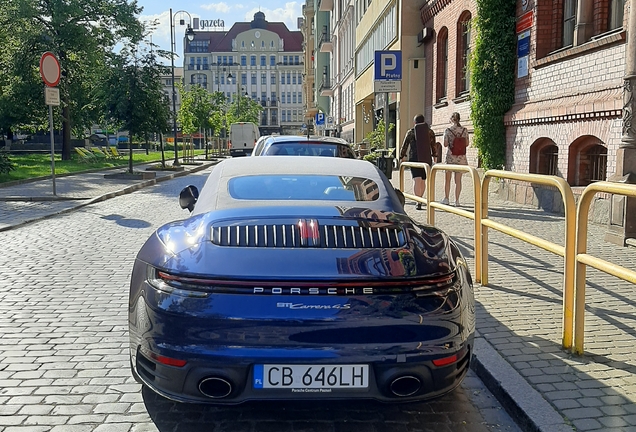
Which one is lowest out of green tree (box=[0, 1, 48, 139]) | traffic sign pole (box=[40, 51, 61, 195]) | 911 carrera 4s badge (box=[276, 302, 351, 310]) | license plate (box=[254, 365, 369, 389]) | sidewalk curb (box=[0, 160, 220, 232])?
sidewalk curb (box=[0, 160, 220, 232])

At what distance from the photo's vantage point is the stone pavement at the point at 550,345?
354 cm

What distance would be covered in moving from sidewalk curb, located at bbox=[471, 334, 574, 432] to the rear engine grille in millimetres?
1167

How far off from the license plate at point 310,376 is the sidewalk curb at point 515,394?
102cm

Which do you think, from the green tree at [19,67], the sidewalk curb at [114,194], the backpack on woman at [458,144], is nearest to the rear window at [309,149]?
the backpack on woman at [458,144]

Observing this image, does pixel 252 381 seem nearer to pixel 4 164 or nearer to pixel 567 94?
pixel 567 94

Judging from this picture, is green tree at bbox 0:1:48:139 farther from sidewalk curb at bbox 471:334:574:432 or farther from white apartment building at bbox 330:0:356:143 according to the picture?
sidewalk curb at bbox 471:334:574:432

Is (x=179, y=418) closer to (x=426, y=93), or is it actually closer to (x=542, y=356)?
(x=542, y=356)

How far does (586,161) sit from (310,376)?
9814 mm

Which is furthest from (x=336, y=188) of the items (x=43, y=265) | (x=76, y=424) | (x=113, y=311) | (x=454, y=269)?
(x=43, y=265)

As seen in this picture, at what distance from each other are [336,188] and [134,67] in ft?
72.5

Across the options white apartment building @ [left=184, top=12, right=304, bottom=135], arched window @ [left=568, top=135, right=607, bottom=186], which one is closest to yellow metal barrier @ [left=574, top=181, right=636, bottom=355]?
arched window @ [left=568, top=135, right=607, bottom=186]

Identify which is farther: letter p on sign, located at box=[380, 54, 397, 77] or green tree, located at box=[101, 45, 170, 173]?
green tree, located at box=[101, 45, 170, 173]

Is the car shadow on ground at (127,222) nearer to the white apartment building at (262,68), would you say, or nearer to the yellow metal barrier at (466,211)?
the yellow metal barrier at (466,211)

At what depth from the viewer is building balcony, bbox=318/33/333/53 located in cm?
6252
